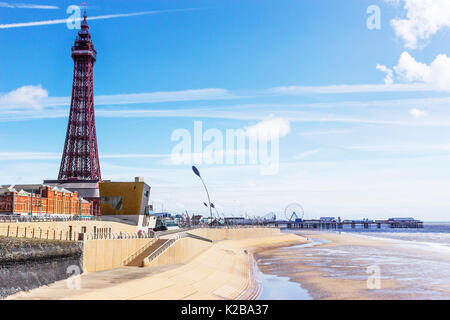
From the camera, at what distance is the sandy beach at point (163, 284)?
1065 inches

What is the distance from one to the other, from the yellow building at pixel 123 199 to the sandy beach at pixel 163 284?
159 feet

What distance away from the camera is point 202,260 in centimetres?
4762

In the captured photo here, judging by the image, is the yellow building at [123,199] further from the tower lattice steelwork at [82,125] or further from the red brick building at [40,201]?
the tower lattice steelwork at [82,125]

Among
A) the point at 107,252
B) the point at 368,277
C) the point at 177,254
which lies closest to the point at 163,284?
the point at 107,252

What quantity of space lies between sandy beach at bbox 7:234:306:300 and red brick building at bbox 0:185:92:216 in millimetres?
22938

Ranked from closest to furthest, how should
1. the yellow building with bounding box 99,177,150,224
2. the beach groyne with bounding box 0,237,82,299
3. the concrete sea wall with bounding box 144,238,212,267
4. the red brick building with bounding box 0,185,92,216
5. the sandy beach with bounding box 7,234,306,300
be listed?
the sandy beach with bounding box 7,234,306,300 → the beach groyne with bounding box 0,237,82,299 → the concrete sea wall with bounding box 144,238,212,267 → the red brick building with bounding box 0,185,92,216 → the yellow building with bounding box 99,177,150,224

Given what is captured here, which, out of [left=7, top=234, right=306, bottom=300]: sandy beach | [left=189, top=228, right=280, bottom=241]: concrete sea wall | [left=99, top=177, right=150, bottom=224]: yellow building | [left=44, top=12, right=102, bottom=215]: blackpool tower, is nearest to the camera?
[left=7, top=234, right=306, bottom=300]: sandy beach

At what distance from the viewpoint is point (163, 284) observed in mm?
31625

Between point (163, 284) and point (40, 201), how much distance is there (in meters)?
42.8

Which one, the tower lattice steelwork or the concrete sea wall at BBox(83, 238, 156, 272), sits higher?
the tower lattice steelwork

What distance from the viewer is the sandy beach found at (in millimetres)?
27062

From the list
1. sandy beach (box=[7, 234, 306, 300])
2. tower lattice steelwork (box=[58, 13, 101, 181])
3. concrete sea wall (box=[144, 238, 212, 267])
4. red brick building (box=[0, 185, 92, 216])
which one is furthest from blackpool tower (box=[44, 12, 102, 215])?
sandy beach (box=[7, 234, 306, 300])

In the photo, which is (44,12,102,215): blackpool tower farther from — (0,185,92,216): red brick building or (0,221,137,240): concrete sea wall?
(0,221,137,240): concrete sea wall
